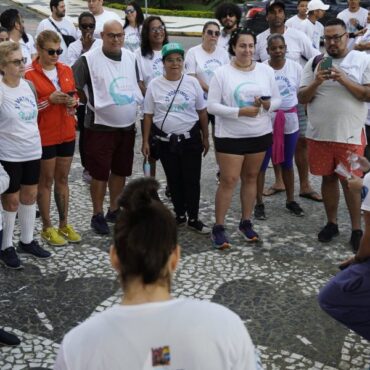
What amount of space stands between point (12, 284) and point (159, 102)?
196 cm

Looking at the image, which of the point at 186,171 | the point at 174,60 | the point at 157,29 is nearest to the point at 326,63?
the point at 174,60

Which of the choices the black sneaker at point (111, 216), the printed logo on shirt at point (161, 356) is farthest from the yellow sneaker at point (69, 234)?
the printed logo on shirt at point (161, 356)

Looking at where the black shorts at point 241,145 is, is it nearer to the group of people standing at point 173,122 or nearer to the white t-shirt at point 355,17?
the group of people standing at point 173,122

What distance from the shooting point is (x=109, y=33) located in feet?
16.9

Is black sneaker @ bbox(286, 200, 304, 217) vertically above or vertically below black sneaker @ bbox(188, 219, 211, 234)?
above

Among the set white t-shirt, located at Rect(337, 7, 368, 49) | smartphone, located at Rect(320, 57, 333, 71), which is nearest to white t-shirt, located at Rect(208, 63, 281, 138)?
smartphone, located at Rect(320, 57, 333, 71)

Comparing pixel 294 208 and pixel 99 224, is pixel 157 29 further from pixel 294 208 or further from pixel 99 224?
pixel 294 208

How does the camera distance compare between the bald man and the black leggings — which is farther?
the black leggings

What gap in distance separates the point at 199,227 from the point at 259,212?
2.24 feet

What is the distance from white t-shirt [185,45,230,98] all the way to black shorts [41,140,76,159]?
1740 millimetres

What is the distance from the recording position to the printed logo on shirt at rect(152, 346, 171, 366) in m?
1.74

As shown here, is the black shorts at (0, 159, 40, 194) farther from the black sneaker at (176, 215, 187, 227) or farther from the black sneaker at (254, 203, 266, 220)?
the black sneaker at (254, 203, 266, 220)

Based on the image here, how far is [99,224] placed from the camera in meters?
5.44

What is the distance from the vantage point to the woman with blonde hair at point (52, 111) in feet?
15.8
